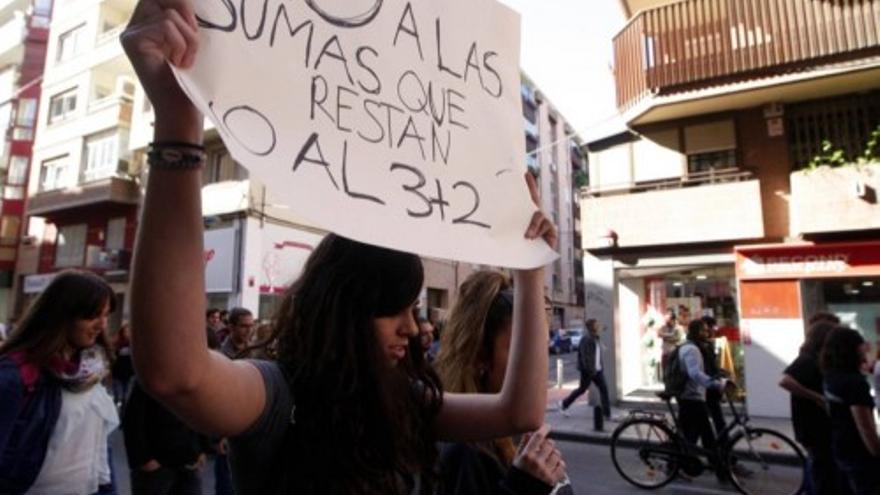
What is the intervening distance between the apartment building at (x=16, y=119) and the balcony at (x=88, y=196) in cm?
423

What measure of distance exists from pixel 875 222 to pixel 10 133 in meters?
33.6

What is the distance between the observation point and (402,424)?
4.32 ft

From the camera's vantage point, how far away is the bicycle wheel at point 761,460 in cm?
620

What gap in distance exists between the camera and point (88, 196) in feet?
73.6

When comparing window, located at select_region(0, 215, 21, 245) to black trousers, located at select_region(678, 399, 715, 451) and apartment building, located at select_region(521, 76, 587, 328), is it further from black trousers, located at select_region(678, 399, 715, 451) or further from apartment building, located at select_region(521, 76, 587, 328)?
black trousers, located at select_region(678, 399, 715, 451)

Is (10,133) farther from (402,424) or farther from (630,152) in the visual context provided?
(402,424)

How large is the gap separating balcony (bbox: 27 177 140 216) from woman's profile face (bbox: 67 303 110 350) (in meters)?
21.6

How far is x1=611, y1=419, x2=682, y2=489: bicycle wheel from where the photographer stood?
6628mm

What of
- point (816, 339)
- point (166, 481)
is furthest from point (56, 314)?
point (816, 339)

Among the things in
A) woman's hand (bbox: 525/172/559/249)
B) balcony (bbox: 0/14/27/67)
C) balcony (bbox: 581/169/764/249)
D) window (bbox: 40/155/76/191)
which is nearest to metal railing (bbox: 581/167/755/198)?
balcony (bbox: 581/169/764/249)

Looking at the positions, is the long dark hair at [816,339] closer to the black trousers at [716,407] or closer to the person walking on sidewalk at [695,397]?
the person walking on sidewalk at [695,397]

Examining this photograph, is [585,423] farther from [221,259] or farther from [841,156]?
[221,259]

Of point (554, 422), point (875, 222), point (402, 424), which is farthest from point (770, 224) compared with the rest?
point (402, 424)

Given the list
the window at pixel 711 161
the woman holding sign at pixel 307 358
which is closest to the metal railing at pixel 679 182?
the window at pixel 711 161
